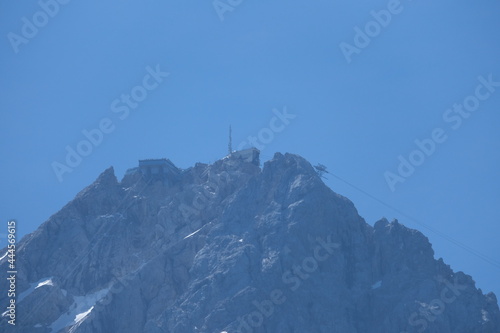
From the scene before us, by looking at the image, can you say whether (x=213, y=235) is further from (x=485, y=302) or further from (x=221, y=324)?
(x=485, y=302)

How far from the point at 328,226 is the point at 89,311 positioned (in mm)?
40769

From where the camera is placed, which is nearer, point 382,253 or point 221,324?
point 221,324

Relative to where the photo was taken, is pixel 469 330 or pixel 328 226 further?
pixel 328 226

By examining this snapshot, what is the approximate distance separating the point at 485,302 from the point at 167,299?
50020 mm

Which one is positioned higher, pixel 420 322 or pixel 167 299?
pixel 167 299

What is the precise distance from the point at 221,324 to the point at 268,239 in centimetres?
1776

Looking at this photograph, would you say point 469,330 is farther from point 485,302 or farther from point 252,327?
point 252,327

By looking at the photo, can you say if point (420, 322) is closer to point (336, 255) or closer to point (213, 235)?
point (336, 255)

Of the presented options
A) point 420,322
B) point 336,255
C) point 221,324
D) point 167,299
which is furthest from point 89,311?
point 420,322

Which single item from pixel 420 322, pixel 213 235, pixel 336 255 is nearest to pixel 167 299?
pixel 213 235

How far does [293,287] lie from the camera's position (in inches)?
7372

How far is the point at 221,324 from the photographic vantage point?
182750mm

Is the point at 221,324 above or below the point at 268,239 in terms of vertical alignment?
below

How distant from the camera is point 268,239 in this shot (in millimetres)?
193625
